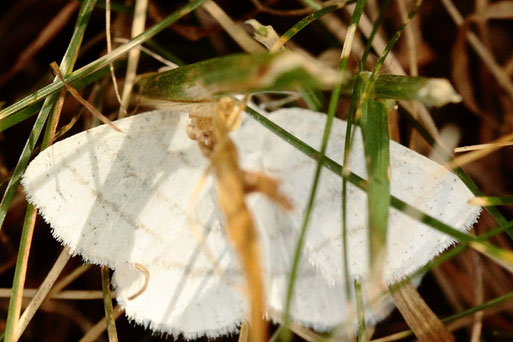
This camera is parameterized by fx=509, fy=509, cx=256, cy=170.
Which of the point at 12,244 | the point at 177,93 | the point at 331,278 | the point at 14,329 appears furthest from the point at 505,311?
the point at 12,244

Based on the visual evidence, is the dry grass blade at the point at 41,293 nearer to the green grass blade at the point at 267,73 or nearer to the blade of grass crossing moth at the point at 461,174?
the green grass blade at the point at 267,73

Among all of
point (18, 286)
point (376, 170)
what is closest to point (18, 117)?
point (18, 286)

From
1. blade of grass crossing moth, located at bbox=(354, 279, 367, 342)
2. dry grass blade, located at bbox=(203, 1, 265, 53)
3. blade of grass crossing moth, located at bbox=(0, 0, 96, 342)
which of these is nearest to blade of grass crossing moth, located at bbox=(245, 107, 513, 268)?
blade of grass crossing moth, located at bbox=(354, 279, 367, 342)

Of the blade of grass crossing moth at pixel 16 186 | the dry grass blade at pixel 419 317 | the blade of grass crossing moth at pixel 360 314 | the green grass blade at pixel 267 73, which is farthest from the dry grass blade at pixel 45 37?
the dry grass blade at pixel 419 317

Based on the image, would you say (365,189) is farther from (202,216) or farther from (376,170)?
(202,216)

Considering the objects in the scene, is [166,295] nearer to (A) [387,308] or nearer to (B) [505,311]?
(A) [387,308]
